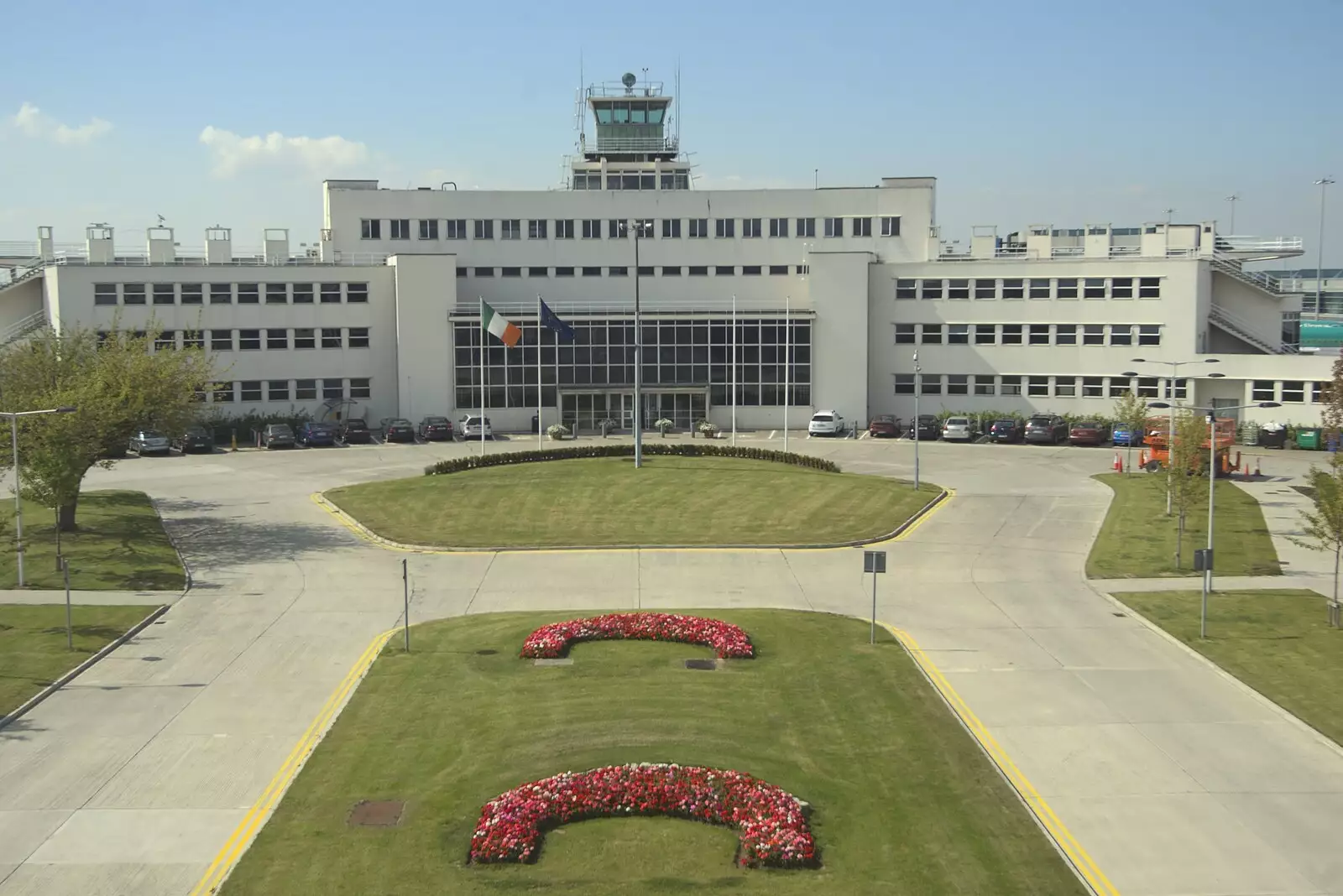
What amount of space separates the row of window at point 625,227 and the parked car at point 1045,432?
1643cm

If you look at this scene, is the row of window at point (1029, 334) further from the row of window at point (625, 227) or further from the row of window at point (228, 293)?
the row of window at point (228, 293)

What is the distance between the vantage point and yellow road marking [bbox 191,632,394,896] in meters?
17.7

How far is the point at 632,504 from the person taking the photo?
155ft

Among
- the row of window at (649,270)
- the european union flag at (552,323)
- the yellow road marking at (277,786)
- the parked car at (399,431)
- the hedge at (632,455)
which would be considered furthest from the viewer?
the row of window at (649,270)

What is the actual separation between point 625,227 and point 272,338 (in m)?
22.8

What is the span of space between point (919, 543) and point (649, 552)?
9269 millimetres

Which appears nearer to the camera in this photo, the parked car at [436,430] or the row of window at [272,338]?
the parked car at [436,430]

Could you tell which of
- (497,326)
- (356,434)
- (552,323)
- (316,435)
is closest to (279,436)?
(316,435)

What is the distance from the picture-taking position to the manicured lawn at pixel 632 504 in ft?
141

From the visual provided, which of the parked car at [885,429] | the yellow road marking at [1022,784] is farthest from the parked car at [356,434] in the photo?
the yellow road marking at [1022,784]

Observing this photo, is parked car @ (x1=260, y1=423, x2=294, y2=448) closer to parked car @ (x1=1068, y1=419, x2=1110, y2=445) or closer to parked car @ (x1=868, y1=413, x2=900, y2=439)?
parked car @ (x1=868, y1=413, x2=900, y2=439)

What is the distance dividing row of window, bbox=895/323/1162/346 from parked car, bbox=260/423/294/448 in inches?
Answer: 1447

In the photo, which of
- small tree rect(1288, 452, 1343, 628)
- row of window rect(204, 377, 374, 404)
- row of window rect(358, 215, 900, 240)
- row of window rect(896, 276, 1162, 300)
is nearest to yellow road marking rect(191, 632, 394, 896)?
small tree rect(1288, 452, 1343, 628)

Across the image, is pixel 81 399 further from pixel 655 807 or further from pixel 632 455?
pixel 655 807
